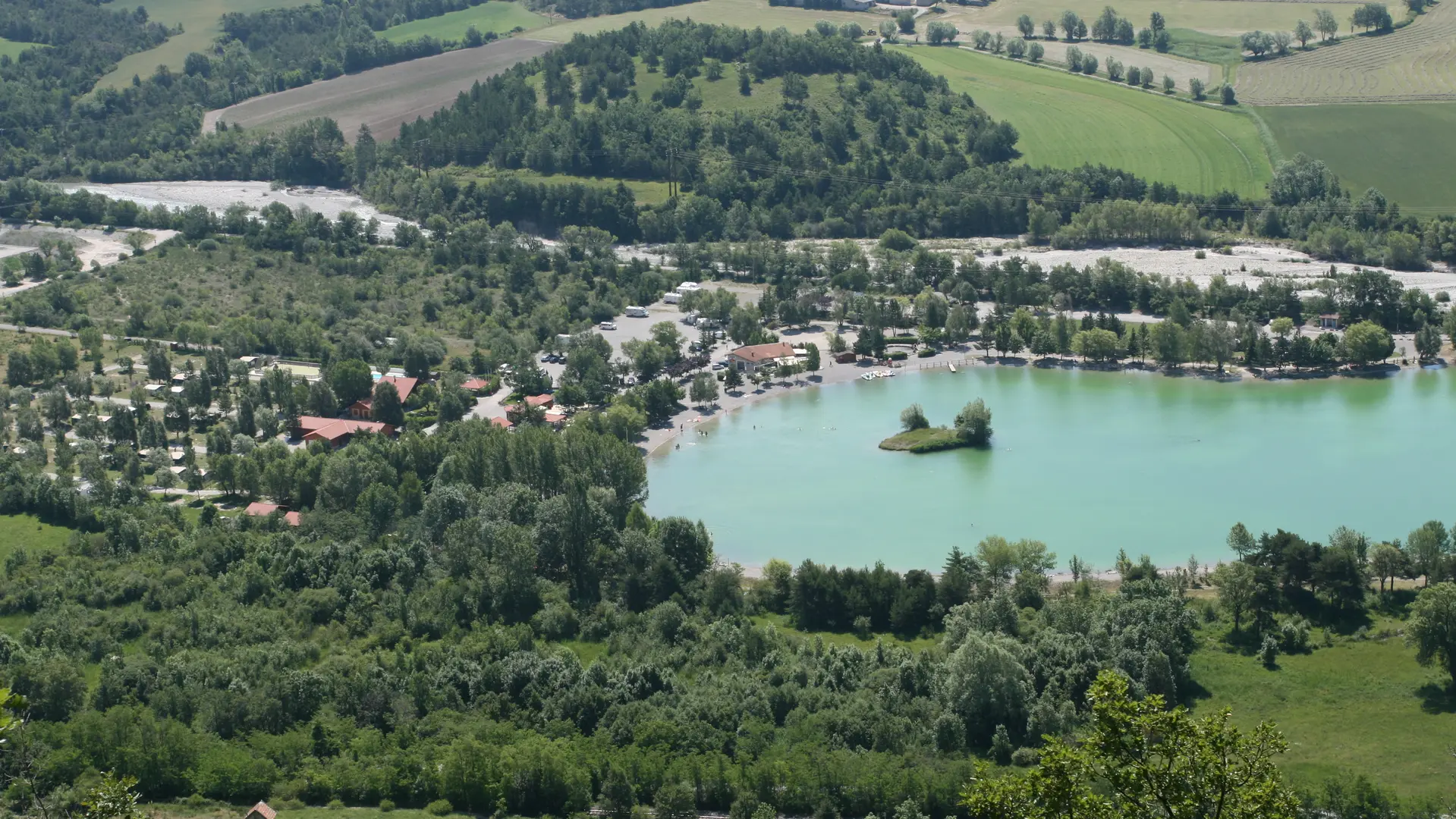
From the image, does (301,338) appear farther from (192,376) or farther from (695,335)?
(695,335)

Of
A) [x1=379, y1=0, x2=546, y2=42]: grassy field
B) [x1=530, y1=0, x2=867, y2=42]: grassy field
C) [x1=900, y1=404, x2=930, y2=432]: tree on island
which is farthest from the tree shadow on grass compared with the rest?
[x1=379, y1=0, x2=546, y2=42]: grassy field

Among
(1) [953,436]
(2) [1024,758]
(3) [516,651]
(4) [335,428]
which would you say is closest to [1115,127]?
(1) [953,436]

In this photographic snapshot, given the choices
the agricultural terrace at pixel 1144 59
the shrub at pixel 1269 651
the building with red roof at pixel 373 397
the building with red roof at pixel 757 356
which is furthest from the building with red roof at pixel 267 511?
the agricultural terrace at pixel 1144 59

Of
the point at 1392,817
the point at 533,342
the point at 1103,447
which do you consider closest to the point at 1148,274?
the point at 1103,447

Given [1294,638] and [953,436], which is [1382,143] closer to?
[953,436]

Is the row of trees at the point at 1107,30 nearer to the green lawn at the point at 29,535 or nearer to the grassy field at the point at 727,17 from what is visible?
the grassy field at the point at 727,17
